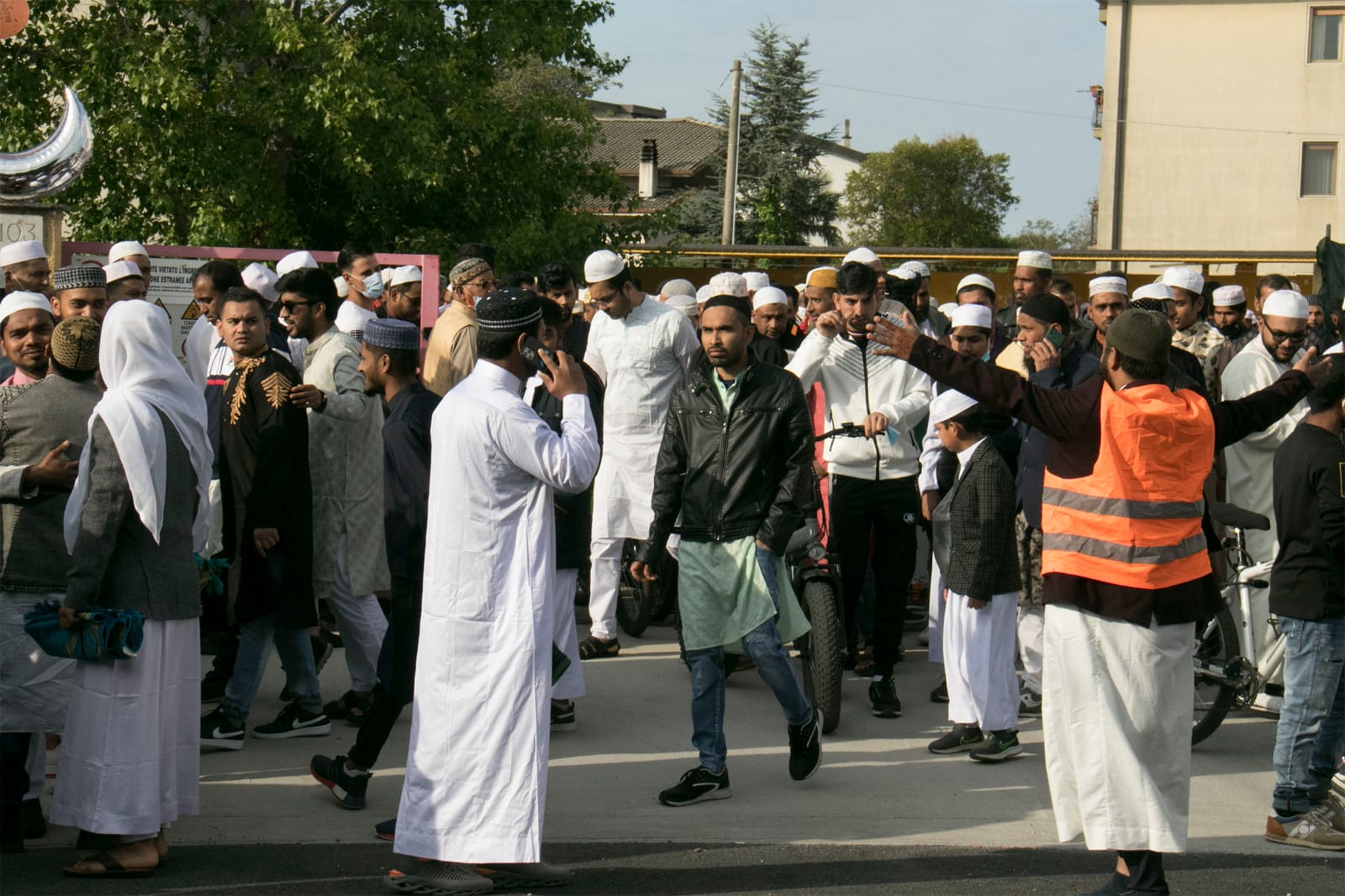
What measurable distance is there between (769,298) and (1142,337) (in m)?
5.20

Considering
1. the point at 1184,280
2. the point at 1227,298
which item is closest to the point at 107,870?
the point at 1184,280

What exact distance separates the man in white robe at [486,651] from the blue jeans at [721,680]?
1.24 metres

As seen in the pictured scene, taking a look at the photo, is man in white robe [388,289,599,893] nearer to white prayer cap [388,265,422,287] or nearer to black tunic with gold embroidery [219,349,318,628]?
black tunic with gold embroidery [219,349,318,628]

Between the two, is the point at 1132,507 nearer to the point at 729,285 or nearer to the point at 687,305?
Answer: the point at 729,285

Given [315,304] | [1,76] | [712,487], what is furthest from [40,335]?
[1,76]

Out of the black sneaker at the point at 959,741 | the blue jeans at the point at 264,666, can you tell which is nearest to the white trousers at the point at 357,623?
the blue jeans at the point at 264,666

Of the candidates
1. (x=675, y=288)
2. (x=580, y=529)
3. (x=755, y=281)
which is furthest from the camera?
(x=675, y=288)

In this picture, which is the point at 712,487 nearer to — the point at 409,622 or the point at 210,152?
the point at 409,622

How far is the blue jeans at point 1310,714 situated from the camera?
6.03 metres

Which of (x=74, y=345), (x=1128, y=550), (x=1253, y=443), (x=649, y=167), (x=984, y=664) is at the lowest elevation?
(x=984, y=664)

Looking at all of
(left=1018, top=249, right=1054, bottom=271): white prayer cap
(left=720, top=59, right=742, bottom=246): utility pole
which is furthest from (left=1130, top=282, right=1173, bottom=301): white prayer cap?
(left=720, top=59, right=742, bottom=246): utility pole

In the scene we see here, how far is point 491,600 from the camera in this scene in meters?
5.27

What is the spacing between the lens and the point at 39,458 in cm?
576

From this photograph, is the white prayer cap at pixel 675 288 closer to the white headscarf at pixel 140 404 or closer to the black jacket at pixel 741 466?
the black jacket at pixel 741 466
